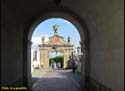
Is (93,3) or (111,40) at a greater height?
(93,3)

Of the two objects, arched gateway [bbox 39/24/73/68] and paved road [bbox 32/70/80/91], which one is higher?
arched gateway [bbox 39/24/73/68]

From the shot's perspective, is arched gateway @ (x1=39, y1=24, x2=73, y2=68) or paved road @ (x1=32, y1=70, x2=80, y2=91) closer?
paved road @ (x1=32, y1=70, x2=80, y2=91)

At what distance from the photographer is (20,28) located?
627 inches

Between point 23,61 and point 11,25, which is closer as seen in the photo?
point 11,25

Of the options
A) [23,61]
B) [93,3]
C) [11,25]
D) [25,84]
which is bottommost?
[25,84]

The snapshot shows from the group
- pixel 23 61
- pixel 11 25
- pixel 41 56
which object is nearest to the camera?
pixel 11 25

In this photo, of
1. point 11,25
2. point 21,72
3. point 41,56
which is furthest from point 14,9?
point 41,56

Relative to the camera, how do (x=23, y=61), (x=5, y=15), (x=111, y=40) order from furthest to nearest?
(x=23, y=61)
(x=5, y=15)
(x=111, y=40)

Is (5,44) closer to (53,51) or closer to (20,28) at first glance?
(20,28)

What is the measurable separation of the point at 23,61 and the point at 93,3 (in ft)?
18.1

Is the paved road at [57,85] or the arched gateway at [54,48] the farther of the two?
the arched gateway at [54,48]

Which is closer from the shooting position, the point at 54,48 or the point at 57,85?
the point at 57,85

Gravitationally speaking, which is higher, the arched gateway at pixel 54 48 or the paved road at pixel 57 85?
the arched gateway at pixel 54 48

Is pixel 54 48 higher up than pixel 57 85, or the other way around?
pixel 54 48
